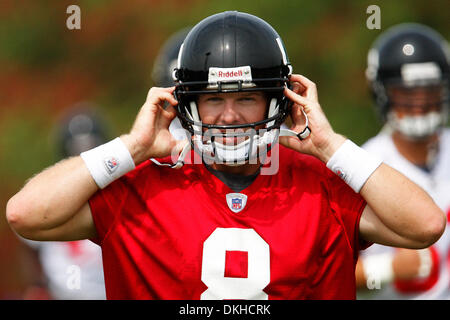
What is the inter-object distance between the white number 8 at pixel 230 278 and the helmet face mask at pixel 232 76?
0.30 metres

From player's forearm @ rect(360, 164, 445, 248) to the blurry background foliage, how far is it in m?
6.59

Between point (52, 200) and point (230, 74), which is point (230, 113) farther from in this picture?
point (52, 200)

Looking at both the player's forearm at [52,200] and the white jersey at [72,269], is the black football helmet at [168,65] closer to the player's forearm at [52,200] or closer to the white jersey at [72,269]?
the white jersey at [72,269]

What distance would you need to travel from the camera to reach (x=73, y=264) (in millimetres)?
5273

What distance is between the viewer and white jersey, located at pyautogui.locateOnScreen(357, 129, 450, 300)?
4.11 meters

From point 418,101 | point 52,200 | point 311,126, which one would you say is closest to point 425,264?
point 418,101

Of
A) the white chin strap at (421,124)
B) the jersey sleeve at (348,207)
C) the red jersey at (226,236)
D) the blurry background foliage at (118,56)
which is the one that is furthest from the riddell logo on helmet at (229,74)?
the blurry background foliage at (118,56)

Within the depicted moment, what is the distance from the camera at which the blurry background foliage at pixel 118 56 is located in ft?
→ 31.5

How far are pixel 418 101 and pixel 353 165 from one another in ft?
7.33

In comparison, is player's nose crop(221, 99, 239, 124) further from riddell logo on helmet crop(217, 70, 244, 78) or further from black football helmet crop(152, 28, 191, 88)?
black football helmet crop(152, 28, 191, 88)
